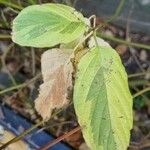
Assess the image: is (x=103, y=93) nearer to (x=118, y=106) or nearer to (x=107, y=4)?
(x=118, y=106)

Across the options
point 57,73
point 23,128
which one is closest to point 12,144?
point 23,128

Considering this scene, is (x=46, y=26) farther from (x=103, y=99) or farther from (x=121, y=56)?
(x=121, y=56)

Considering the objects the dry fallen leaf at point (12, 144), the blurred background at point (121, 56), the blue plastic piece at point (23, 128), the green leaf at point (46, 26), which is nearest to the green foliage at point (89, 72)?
the green leaf at point (46, 26)

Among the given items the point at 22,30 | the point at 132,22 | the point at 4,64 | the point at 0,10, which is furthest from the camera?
the point at 132,22

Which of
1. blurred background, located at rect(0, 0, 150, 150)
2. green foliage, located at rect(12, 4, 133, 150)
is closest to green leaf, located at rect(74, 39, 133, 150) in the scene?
green foliage, located at rect(12, 4, 133, 150)

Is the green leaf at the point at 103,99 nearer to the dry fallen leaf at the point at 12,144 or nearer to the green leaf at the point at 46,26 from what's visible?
the green leaf at the point at 46,26

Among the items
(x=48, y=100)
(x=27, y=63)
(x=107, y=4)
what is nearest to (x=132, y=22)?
(x=107, y=4)
